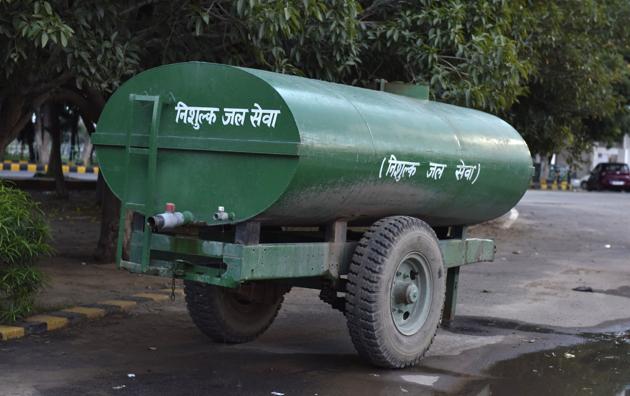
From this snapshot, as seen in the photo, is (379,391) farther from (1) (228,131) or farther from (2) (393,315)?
(1) (228,131)

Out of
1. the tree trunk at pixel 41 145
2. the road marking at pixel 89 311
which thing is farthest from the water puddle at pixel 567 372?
the tree trunk at pixel 41 145

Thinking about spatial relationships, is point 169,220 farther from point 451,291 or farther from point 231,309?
point 451,291

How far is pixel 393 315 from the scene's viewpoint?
244 inches

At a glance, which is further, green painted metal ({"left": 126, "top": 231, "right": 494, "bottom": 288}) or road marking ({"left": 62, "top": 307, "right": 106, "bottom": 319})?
road marking ({"left": 62, "top": 307, "right": 106, "bottom": 319})

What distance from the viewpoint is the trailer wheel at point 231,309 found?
668 centimetres

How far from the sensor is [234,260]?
5332 mm

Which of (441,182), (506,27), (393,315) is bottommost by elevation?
(393,315)

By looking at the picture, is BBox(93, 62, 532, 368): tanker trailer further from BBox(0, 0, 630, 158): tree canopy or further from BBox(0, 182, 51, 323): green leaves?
BBox(0, 0, 630, 158): tree canopy

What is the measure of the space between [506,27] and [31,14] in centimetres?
572

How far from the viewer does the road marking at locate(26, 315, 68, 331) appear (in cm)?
704

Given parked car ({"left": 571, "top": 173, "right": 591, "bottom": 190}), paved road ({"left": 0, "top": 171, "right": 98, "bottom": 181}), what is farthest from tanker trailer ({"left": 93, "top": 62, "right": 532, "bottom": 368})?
parked car ({"left": 571, "top": 173, "right": 591, "bottom": 190})

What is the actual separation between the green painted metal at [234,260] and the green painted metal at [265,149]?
0.19 m

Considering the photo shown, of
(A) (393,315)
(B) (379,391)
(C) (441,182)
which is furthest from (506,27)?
(B) (379,391)

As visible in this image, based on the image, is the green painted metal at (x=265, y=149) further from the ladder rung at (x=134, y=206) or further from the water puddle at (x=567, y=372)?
the water puddle at (x=567, y=372)
